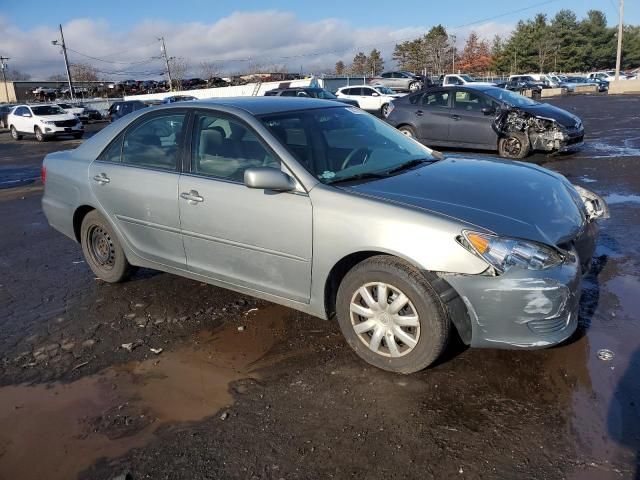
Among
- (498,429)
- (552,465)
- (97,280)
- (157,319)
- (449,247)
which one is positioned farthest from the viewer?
(97,280)

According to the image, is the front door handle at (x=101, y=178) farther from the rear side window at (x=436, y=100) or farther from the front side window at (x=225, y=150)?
the rear side window at (x=436, y=100)

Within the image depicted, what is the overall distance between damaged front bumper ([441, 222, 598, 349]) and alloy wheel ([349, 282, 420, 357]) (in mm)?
328

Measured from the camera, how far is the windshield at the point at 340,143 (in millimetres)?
3775

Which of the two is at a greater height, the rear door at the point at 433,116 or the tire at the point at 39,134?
the rear door at the point at 433,116

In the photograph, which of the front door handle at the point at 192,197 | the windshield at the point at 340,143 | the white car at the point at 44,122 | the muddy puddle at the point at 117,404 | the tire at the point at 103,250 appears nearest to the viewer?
the muddy puddle at the point at 117,404

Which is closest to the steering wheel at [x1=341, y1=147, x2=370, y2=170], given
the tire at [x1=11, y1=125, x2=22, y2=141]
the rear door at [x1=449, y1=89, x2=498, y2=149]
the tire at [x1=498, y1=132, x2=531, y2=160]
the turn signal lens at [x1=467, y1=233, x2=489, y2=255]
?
the turn signal lens at [x1=467, y1=233, x2=489, y2=255]

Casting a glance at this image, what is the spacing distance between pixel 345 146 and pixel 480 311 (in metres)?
1.71

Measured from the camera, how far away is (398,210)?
125 inches

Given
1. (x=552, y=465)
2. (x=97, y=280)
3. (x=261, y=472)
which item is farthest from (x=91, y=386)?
(x=552, y=465)

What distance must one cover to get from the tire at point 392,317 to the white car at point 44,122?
993 inches

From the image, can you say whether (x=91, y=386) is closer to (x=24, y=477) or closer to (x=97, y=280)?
(x=24, y=477)

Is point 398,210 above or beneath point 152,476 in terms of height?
above

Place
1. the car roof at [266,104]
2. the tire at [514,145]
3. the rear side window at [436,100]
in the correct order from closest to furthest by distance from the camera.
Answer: the car roof at [266,104]
the tire at [514,145]
the rear side window at [436,100]

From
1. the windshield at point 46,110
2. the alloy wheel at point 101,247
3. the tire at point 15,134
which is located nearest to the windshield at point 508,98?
the alloy wheel at point 101,247
